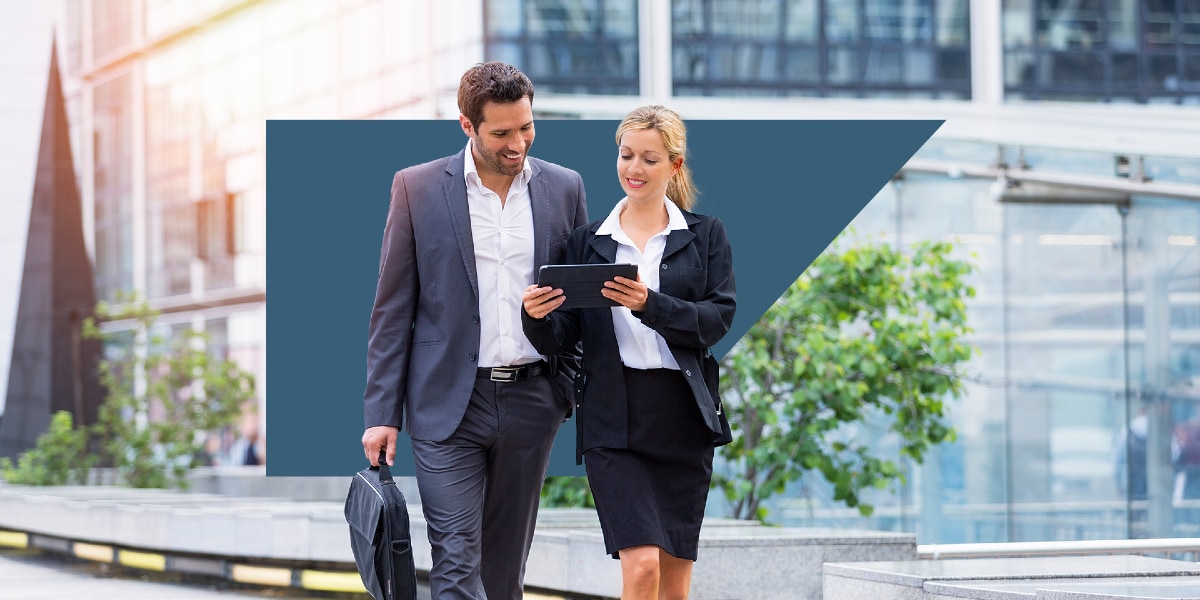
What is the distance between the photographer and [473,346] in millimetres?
3646

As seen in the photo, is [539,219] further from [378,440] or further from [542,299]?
[378,440]

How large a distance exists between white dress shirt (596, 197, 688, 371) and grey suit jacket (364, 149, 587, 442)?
8.6 inches

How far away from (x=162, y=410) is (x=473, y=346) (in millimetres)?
12351

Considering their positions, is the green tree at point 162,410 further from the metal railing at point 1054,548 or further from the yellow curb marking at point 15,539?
the metal railing at point 1054,548

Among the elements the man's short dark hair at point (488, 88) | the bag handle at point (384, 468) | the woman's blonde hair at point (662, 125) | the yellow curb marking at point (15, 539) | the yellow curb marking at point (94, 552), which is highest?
the man's short dark hair at point (488, 88)

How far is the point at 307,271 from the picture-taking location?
5.43 metres

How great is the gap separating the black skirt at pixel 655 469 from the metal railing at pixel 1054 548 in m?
2.59

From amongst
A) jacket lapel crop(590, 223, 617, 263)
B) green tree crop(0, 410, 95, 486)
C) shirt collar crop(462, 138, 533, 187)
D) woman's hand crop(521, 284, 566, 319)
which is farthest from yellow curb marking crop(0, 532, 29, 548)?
woman's hand crop(521, 284, 566, 319)

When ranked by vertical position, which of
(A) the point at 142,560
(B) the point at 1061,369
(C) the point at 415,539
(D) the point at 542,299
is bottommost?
(A) the point at 142,560

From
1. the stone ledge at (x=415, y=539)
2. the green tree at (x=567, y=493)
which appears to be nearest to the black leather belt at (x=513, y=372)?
the stone ledge at (x=415, y=539)

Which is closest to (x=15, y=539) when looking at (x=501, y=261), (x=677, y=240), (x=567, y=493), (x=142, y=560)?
(x=142, y=560)

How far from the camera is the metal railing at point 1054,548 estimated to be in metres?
5.84

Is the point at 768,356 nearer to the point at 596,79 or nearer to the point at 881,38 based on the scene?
the point at 596,79

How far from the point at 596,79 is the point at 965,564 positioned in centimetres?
805
